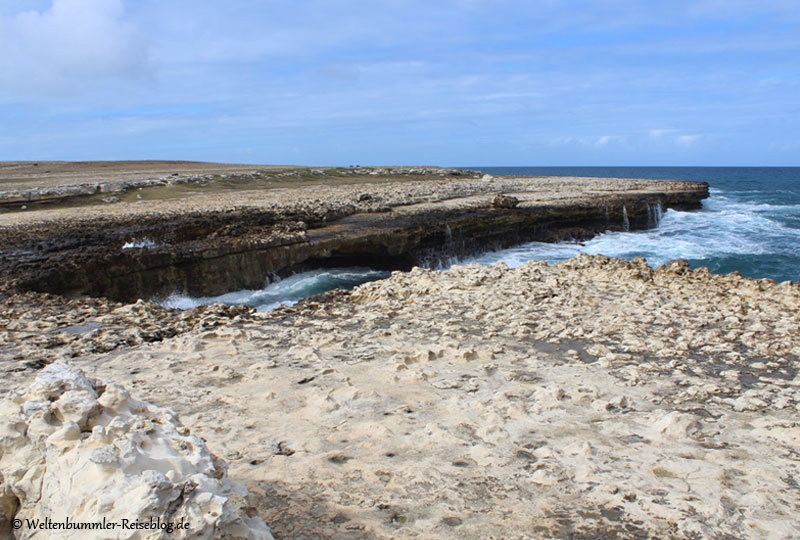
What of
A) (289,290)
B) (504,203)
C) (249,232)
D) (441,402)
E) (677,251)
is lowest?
(677,251)

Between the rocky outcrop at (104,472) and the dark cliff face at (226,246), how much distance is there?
274 inches

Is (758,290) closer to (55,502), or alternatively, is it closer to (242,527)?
(242,527)

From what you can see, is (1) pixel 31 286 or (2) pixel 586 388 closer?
(2) pixel 586 388

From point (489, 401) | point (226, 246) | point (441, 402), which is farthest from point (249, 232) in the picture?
point (489, 401)

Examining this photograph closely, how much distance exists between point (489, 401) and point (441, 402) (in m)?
0.34

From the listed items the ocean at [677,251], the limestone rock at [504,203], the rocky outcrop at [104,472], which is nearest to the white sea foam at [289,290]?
the ocean at [677,251]

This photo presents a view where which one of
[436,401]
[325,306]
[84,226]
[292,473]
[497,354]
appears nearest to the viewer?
[292,473]

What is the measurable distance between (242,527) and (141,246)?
1054cm

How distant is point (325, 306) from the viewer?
23.5 feet

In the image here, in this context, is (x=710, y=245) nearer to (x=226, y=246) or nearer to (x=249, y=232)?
(x=249, y=232)

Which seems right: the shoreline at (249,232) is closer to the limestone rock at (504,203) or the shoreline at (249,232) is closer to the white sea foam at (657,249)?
the limestone rock at (504,203)

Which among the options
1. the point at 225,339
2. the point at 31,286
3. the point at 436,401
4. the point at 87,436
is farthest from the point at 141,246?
the point at 87,436

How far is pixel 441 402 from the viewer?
13.2 feet

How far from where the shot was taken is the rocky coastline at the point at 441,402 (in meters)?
2.44
